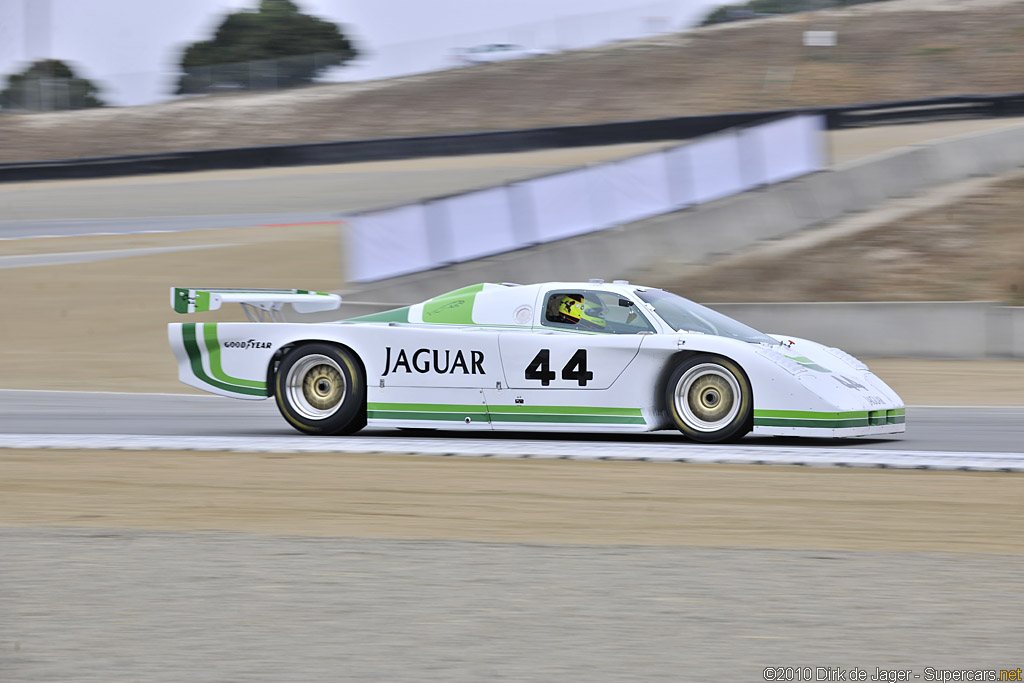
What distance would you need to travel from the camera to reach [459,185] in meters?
28.1

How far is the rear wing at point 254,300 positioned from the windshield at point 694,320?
286cm

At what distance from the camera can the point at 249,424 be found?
1160 centimetres

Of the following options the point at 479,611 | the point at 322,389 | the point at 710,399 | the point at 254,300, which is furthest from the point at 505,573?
the point at 254,300

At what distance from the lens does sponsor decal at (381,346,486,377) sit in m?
9.60

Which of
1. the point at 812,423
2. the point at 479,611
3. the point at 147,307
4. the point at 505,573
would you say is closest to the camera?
the point at 479,611

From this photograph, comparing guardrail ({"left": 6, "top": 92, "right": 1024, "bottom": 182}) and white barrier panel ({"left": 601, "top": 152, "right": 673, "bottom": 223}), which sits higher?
guardrail ({"left": 6, "top": 92, "right": 1024, "bottom": 182})

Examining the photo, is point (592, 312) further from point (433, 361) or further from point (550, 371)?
point (433, 361)

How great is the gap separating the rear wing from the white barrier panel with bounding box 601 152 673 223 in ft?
31.2

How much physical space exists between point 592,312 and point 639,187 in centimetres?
1081

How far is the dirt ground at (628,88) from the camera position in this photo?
128 feet

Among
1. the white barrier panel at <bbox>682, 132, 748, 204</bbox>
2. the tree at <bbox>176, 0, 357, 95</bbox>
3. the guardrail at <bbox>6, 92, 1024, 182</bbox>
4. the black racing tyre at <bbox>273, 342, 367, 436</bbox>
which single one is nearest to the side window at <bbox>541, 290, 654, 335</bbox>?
the black racing tyre at <bbox>273, 342, 367, 436</bbox>

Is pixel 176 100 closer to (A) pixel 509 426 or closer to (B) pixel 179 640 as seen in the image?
(A) pixel 509 426

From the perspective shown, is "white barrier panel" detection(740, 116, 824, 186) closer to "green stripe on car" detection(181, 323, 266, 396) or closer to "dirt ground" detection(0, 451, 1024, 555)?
"green stripe on car" detection(181, 323, 266, 396)

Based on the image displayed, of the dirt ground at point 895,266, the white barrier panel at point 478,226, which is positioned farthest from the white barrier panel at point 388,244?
the dirt ground at point 895,266
